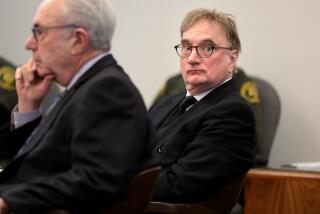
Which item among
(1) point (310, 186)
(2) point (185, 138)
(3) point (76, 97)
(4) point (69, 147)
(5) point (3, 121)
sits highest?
(3) point (76, 97)

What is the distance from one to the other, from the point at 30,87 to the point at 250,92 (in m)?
1.87

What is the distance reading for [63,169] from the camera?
1.51 m

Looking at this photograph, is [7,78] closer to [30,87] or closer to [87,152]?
[30,87]

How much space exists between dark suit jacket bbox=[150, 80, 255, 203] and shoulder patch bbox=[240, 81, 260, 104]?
1191 mm

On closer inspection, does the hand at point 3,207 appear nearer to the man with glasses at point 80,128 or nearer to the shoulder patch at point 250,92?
the man with glasses at point 80,128

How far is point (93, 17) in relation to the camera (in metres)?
1.56

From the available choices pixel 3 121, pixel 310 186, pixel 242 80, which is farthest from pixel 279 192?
pixel 3 121

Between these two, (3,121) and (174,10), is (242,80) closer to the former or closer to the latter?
(174,10)

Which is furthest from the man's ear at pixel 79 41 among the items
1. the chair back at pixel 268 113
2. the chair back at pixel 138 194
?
the chair back at pixel 268 113

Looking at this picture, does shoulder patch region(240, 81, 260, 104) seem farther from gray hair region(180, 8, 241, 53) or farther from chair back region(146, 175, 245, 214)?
chair back region(146, 175, 245, 214)

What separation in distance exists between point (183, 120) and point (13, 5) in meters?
2.61

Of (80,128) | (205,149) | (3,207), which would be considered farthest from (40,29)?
(205,149)

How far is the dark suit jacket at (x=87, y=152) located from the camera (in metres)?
1.42

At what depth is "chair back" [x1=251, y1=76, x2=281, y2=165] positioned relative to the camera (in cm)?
334
